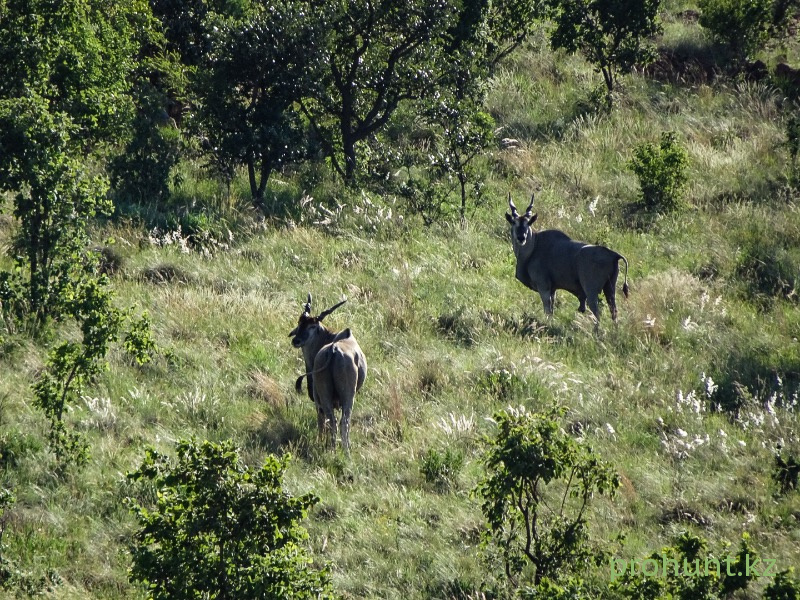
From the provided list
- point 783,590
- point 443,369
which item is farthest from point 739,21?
point 783,590

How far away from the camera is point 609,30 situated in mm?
26203

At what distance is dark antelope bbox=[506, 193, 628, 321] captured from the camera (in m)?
15.9

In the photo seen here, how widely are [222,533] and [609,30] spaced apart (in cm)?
2193

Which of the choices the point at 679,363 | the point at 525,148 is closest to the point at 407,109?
the point at 525,148

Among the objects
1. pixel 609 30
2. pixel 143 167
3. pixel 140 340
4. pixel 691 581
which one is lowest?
pixel 691 581

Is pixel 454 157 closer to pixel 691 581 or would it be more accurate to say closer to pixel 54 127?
pixel 54 127

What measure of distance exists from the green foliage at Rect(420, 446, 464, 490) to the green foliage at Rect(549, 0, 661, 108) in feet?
55.9

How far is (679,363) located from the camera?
13.9m

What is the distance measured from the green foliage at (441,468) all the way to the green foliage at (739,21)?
20903 millimetres

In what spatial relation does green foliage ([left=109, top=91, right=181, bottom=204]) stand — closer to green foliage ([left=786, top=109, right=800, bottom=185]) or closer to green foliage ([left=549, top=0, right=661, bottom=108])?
green foliage ([left=549, top=0, right=661, bottom=108])

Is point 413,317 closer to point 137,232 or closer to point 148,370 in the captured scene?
point 148,370

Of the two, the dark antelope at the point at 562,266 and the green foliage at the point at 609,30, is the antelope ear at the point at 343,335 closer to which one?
the dark antelope at the point at 562,266

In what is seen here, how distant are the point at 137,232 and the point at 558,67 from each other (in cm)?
1519

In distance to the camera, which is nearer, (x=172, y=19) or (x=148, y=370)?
(x=148, y=370)
